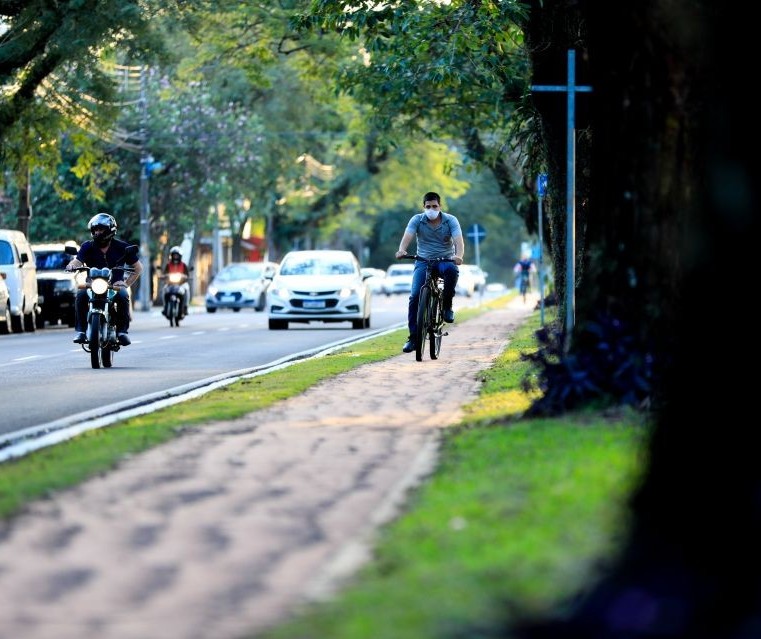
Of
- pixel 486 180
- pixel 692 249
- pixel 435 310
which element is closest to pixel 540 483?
pixel 692 249

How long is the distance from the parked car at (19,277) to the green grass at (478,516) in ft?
82.3

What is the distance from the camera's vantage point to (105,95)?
38.2 meters

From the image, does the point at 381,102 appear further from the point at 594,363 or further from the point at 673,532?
the point at 673,532

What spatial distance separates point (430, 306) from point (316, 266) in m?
16.9

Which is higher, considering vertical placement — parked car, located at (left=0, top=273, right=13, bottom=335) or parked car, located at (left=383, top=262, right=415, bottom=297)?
parked car, located at (left=0, top=273, right=13, bottom=335)

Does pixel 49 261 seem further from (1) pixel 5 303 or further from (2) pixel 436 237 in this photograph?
(2) pixel 436 237

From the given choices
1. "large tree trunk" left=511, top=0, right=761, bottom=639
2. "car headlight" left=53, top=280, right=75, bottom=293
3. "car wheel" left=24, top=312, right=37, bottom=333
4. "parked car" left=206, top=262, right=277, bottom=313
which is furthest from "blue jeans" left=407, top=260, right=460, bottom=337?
"parked car" left=206, top=262, right=277, bottom=313

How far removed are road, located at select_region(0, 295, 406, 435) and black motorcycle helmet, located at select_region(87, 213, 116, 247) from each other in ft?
4.62

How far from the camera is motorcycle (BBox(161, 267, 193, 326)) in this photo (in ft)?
129

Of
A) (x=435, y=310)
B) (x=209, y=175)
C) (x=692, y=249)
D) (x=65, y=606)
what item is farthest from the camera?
(x=209, y=175)

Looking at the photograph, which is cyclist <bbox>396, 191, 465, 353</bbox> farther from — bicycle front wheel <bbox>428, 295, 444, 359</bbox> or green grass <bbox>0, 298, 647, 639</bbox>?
green grass <bbox>0, 298, 647, 639</bbox>

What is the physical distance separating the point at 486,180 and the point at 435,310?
52961 mm

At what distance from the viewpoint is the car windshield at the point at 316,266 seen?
121ft

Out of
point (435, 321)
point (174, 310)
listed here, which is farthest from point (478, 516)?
point (174, 310)
